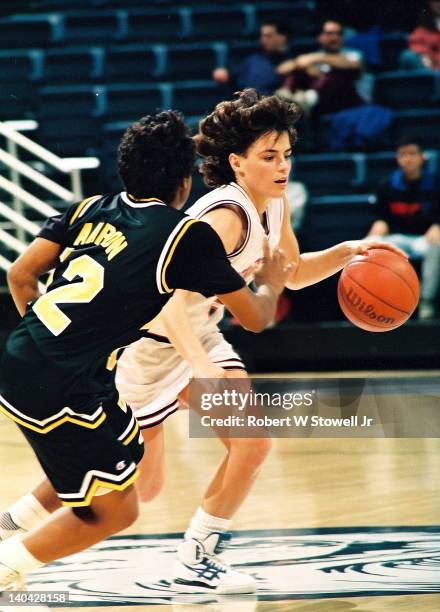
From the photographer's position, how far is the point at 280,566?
12.6 feet

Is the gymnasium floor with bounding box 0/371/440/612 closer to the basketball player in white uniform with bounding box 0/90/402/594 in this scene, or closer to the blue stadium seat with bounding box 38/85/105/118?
the basketball player in white uniform with bounding box 0/90/402/594

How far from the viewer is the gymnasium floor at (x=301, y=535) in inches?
136

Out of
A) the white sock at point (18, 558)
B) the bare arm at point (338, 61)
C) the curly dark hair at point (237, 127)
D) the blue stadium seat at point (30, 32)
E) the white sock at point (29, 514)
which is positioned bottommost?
the white sock at point (18, 558)

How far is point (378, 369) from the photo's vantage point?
27.4 feet

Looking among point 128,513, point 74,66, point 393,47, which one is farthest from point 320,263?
point 74,66

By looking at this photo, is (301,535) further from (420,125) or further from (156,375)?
(420,125)

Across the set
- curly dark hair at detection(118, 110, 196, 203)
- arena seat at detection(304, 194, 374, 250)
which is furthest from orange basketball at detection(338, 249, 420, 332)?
arena seat at detection(304, 194, 374, 250)

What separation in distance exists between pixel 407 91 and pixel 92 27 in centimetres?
300

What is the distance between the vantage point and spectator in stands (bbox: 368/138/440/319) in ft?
26.6

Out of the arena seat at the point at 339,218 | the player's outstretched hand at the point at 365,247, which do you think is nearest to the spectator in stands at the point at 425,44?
the arena seat at the point at 339,218

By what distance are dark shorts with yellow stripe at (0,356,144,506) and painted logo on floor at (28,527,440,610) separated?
0.54 metres

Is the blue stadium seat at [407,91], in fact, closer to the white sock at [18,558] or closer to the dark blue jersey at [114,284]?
the dark blue jersey at [114,284]

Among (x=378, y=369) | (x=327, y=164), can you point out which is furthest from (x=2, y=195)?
(x=378, y=369)

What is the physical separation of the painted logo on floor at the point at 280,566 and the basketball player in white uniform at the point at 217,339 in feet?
0.46
